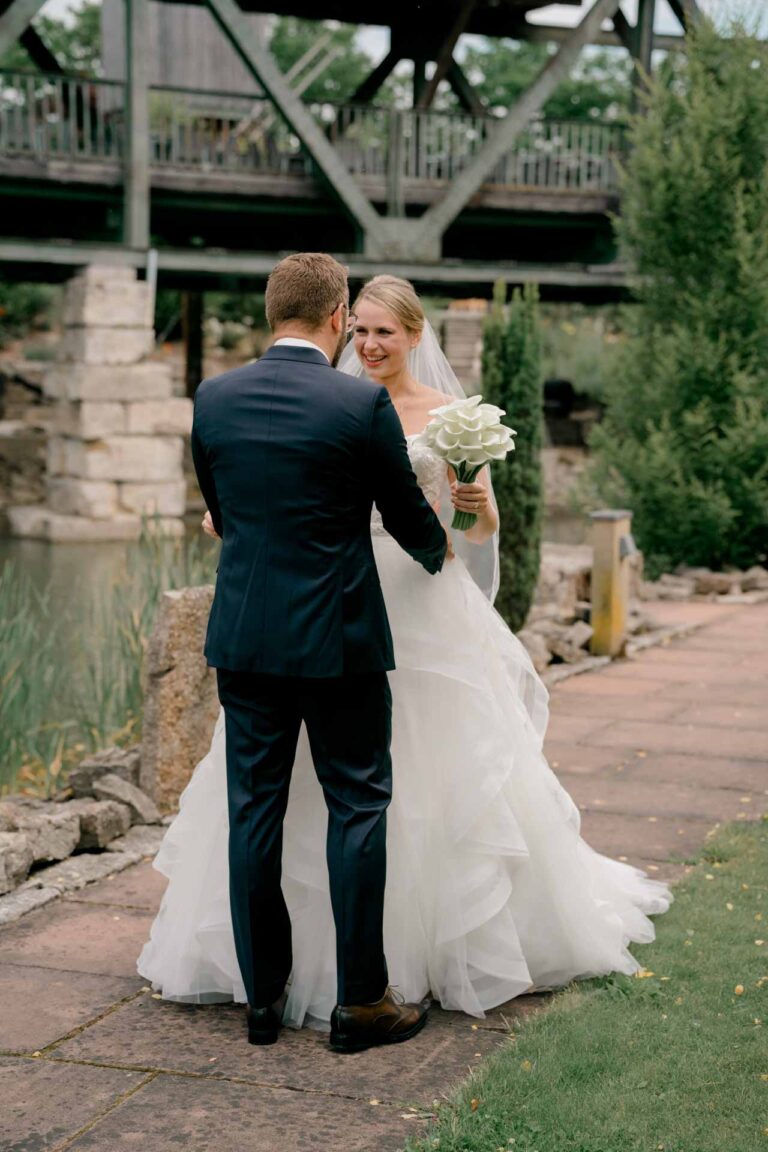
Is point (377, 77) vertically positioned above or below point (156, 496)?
above

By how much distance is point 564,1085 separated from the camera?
2.87 meters

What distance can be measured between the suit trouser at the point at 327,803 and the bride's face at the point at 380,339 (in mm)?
872

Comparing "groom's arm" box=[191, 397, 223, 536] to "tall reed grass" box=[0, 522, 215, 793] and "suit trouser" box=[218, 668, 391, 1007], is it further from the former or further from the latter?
"tall reed grass" box=[0, 522, 215, 793]

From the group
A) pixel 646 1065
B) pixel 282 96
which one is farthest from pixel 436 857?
pixel 282 96

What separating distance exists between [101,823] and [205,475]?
190 centimetres

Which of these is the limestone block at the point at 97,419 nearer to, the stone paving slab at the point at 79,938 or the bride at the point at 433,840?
the stone paving slab at the point at 79,938

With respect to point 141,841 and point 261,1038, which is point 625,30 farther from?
point 261,1038

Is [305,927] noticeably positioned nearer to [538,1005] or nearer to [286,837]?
[286,837]

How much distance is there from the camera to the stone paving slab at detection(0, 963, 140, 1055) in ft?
10.4

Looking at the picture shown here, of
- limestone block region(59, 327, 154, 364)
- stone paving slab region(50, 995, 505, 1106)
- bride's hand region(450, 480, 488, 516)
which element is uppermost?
bride's hand region(450, 480, 488, 516)

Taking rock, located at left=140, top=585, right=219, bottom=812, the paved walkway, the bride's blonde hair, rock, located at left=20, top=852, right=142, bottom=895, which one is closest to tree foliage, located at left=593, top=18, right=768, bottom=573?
the paved walkway

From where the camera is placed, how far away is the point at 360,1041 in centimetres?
310

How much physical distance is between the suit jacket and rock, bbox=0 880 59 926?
4.54ft

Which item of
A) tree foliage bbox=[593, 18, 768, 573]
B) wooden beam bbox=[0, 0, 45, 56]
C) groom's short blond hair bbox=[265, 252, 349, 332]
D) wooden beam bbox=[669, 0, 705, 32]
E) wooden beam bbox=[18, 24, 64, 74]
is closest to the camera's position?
groom's short blond hair bbox=[265, 252, 349, 332]
